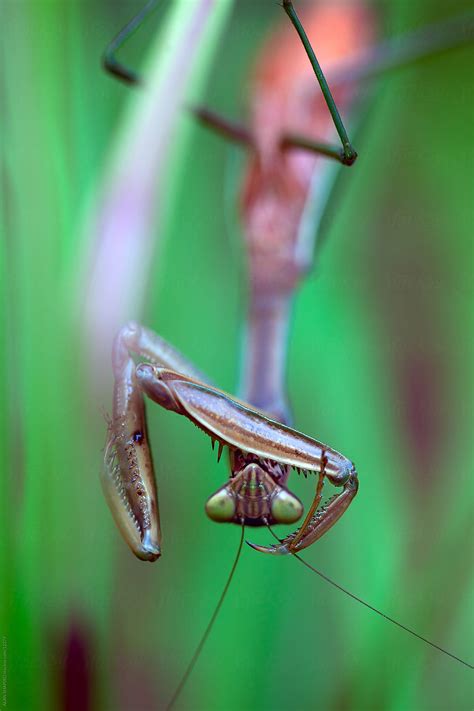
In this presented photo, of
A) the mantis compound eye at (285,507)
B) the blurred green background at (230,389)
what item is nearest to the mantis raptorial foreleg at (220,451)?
the mantis compound eye at (285,507)

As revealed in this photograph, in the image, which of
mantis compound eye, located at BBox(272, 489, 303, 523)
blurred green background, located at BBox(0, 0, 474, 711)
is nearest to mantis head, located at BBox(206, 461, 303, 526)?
mantis compound eye, located at BBox(272, 489, 303, 523)

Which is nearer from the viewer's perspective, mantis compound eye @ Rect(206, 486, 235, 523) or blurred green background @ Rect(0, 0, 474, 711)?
mantis compound eye @ Rect(206, 486, 235, 523)

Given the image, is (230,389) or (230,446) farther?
(230,389)

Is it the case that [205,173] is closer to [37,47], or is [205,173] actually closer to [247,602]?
[37,47]

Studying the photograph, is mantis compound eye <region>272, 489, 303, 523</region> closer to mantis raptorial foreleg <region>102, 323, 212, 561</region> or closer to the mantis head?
the mantis head

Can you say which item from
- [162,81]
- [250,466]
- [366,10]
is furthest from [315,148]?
[366,10]

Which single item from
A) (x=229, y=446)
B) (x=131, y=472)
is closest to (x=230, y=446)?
(x=229, y=446)

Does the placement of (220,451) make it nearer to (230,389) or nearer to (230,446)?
(230,446)
